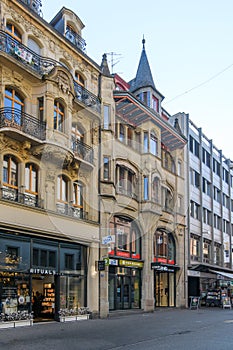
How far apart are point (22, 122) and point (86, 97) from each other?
5.79m

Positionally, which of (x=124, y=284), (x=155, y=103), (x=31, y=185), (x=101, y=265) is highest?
(x=155, y=103)

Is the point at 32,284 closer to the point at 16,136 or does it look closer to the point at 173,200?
the point at 16,136

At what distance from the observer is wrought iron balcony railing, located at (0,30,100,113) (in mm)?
19641

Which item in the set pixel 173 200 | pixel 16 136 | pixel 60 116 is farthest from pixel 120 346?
pixel 173 200

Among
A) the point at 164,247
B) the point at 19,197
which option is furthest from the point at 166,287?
the point at 19,197

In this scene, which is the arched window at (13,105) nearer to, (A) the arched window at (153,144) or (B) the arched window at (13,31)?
(B) the arched window at (13,31)

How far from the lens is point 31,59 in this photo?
21016 mm

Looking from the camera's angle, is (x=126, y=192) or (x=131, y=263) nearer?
(x=131, y=263)

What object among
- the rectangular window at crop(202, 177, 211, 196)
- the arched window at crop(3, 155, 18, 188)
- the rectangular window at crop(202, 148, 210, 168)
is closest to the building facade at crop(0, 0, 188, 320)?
the arched window at crop(3, 155, 18, 188)

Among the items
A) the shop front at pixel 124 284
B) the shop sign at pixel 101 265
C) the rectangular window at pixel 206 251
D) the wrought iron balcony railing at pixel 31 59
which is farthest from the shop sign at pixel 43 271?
the rectangular window at pixel 206 251

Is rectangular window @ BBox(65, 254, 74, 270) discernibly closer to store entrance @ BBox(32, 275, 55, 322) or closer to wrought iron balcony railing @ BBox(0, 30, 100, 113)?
store entrance @ BBox(32, 275, 55, 322)

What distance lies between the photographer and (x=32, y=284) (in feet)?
67.4

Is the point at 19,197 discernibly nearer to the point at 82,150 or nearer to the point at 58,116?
the point at 58,116

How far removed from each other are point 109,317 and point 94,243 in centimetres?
409
